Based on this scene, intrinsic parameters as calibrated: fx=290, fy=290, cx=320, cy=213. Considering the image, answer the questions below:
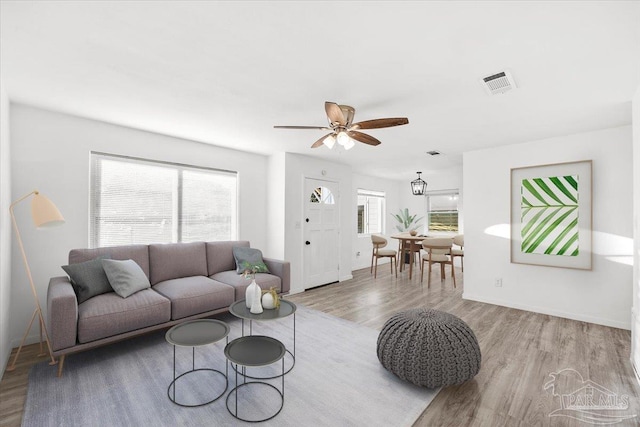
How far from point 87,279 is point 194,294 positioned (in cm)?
96

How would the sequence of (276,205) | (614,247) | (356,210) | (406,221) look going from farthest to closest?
(406,221) → (356,210) → (276,205) → (614,247)

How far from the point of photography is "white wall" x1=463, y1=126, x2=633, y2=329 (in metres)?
3.38

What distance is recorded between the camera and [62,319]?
2.27m

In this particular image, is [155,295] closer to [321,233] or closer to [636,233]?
[321,233]

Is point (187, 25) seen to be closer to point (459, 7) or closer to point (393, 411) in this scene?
point (459, 7)

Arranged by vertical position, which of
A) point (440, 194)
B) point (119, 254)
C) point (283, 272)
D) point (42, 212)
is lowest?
point (283, 272)

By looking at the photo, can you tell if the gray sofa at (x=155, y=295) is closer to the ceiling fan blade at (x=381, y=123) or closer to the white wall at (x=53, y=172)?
the white wall at (x=53, y=172)

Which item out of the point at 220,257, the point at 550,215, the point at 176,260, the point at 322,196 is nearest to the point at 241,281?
the point at 220,257

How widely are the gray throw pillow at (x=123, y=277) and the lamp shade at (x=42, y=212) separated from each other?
1.93ft

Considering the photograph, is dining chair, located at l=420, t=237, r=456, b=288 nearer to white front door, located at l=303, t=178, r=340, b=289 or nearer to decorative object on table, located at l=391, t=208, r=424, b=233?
white front door, located at l=303, t=178, r=340, b=289

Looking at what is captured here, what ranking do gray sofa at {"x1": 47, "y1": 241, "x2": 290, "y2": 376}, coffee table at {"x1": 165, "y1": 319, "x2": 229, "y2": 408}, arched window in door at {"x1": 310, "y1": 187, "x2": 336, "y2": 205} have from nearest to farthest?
coffee table at {"x1": 165, "y1": 319, "x2": 229, "y2": 408}
gray sofa at {"x1": 47, "y1": 241, "x2": 290, "y2": 376}
arched window in door at {"x1": 310, "y1": 187, "x2": 336, "y2": 205}

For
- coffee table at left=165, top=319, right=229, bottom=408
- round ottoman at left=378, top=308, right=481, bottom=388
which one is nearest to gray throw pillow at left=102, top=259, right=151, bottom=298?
coffee table at left=165, top=319, right=229, bottom=408

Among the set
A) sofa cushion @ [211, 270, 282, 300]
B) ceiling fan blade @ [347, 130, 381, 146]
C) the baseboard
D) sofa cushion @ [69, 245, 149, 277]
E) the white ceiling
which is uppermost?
the white ceiling

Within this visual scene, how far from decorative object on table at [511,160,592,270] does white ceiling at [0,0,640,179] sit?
71 cm
